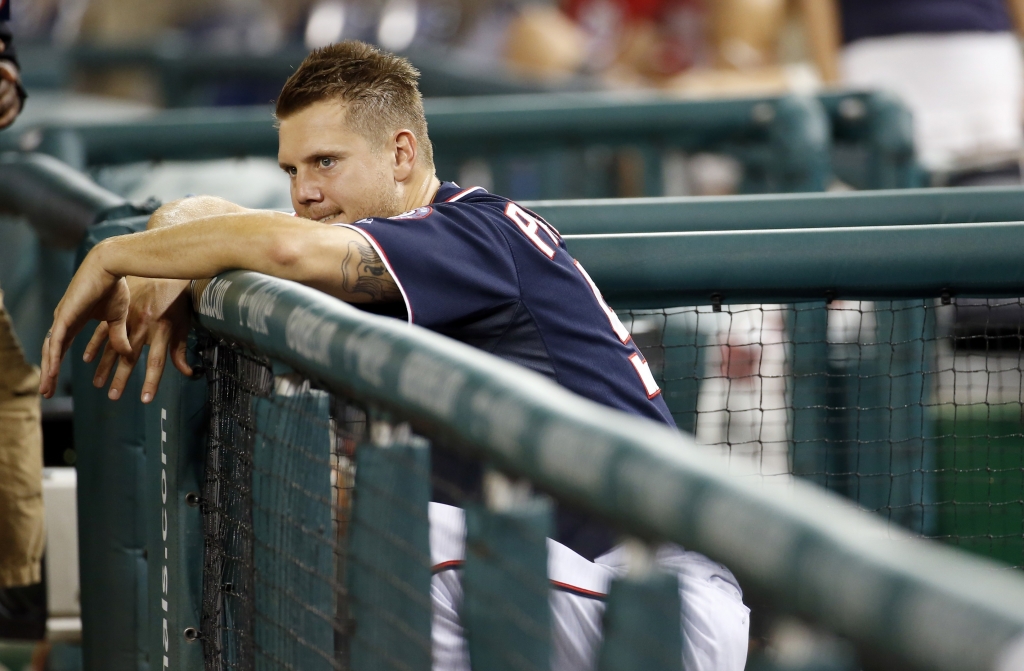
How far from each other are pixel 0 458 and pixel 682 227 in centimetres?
120

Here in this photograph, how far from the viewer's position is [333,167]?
1.84 m

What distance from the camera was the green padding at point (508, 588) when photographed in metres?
0.85

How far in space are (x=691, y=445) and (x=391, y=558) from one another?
33 centimetres

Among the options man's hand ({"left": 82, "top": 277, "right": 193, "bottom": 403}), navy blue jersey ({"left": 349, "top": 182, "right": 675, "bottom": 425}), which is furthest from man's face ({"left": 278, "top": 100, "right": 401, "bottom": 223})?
man's hand ({"left": 82, "top": 277, "right": 193, "bottom": 403})

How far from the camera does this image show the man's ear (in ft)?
6.16

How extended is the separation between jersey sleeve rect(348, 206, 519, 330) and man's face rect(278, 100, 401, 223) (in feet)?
0.77

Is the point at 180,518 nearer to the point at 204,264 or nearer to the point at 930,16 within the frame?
the point at 204,264

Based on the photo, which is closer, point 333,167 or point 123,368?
point 123,368

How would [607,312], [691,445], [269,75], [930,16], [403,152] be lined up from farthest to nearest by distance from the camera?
[269,75] → [930,16] → [403,152] → [607,312] → [691,445]

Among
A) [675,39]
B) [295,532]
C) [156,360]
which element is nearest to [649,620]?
[295,532]

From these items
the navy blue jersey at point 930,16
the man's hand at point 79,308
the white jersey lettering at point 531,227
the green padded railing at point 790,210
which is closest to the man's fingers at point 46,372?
the man's hand at point 79,308

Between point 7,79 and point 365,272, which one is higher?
point 7,79

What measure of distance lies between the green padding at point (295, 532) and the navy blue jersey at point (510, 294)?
34 centimetres

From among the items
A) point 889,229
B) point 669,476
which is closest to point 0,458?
point 889,229
